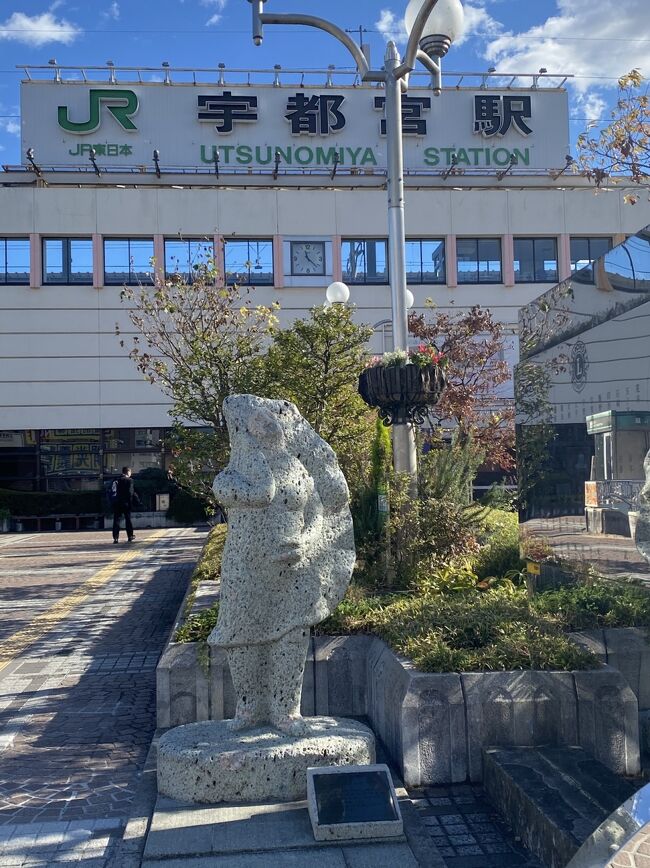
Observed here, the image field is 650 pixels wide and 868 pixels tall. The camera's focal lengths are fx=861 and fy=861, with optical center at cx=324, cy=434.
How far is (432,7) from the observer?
26.7 ft

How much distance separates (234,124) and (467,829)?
Result: 83.6 feet

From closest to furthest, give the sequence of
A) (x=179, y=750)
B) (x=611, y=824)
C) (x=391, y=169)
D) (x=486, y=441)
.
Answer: (x=611, y=824) → (x=179, y=750) → (x=391, y=169) → (x=486, y=441)

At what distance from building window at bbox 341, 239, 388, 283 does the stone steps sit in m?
24.0

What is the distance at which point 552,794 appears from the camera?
4.18 metres

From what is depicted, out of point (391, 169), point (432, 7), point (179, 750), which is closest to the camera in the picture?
point (179, 750)

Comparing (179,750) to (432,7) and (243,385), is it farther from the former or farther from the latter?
(432,7)

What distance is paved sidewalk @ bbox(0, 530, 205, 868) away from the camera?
450 cm

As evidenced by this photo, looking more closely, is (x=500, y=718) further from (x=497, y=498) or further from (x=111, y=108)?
(x=111, y=108)

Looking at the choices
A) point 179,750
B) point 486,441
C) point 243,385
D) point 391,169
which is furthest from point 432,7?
point 486,441

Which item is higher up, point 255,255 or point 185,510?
point 255,255

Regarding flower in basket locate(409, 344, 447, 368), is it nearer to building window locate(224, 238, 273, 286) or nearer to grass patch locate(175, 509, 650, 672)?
grass patch locate(175, 509, 650, 672)

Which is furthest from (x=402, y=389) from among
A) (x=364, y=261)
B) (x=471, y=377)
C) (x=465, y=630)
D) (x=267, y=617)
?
(x=364, y=261)

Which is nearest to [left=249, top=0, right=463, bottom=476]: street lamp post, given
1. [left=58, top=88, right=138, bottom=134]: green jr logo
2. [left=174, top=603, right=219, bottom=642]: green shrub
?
[left=174, top=603, right=219, bottom=642]: green shrub

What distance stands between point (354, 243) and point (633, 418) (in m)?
23.6
